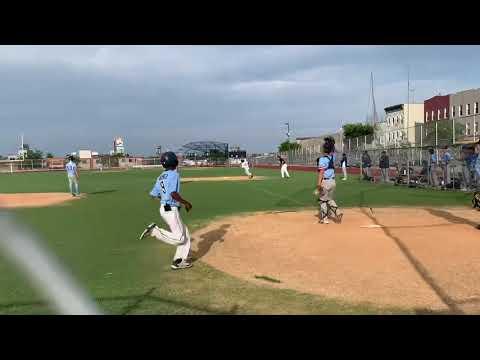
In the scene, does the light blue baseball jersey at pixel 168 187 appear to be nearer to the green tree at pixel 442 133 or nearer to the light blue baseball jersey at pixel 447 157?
the light blue baseball jersey at pixel 447 157

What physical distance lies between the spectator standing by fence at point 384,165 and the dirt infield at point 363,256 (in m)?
12.9

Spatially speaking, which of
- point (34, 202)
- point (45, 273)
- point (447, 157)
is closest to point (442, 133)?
point (447, 157)

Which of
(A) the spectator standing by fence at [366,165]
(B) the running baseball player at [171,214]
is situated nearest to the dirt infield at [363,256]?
(B) the running baseball player at [171,214]

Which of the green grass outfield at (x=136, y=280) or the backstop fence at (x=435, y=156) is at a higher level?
the backstop fence at (x=435, y=156)

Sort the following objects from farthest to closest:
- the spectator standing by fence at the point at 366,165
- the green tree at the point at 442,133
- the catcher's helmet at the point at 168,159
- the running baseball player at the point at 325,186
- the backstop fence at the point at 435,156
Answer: the spectator standing by fence at the point at 366,165 < the green tree at the point at 442,133 < the backstop fence at the point at 435,156 < the running baseball player at the point at 325,186 < the catcher's helmet at the point at 168,159

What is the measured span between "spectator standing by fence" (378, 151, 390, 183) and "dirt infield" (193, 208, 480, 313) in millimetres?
12898

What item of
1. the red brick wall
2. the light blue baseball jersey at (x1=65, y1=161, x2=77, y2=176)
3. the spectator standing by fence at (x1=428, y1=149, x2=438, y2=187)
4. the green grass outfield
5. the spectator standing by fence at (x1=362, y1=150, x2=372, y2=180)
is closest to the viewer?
the green grass outfield

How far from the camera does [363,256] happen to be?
7.40 metres

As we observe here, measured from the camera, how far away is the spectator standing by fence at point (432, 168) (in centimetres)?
2084

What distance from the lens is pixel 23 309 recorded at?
504 cm

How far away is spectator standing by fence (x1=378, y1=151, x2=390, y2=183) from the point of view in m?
24.7

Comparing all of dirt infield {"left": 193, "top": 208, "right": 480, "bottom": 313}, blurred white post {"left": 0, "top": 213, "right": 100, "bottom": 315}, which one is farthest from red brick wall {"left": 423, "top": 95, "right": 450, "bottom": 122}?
blurred white post {"left": 0, "top": 213, "right": 100, "bottom": 315}

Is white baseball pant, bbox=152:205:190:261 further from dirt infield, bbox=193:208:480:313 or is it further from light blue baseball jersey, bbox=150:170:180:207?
dirt infield, bbox=193:208:480:313

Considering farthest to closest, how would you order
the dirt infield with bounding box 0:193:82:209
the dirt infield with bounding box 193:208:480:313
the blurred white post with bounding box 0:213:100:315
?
1. the dirt infield with bounding box 0:193:82:209
2. the dirt infield with bounding box 193:208:480:313
3. the blurred white post with bounding box 0:213:100:315
